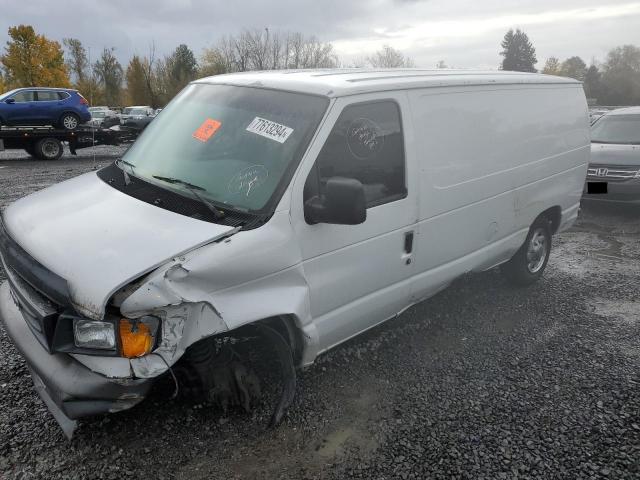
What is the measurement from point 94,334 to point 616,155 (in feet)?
28.5

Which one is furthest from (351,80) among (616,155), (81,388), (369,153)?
(616,155)

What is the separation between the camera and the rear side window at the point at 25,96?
51.4 ft

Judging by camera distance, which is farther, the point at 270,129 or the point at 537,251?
the point at 537,251

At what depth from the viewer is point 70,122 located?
16.5m

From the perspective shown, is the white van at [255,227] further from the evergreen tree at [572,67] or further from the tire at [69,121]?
the evergreen tree at [572,67]

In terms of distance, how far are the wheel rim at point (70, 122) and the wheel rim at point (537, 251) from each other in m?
15.6

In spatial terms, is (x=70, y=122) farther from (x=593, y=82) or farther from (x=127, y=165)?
(x=593, y=82)

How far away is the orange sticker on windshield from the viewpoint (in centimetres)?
322

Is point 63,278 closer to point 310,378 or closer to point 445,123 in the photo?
point 310,378

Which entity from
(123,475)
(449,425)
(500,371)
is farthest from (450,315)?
(123,475)

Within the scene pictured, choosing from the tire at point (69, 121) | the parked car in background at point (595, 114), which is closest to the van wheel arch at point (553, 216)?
the parked car in background at point (595, 114)

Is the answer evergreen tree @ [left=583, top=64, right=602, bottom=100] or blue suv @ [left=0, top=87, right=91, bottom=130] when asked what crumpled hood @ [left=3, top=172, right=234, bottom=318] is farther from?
evergreen tree @ [left=583, top=64, right=602, bottom=100]

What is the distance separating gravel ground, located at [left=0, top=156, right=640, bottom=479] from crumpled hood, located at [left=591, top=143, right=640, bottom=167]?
4.62 m

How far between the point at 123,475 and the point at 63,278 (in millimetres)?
1066
